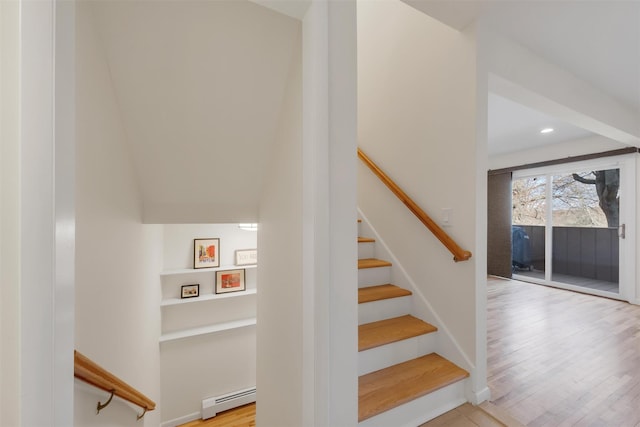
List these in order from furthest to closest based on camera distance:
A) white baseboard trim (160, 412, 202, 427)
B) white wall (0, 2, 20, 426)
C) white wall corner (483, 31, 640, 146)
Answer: white baseboard trim (160, 412, 202, 427) → white wall corner (483, 31, 640, 146) → white wall (0, 2, 20, 426)

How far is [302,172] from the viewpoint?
1.25 m

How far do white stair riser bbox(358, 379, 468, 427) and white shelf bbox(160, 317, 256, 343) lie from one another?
9.19 ft

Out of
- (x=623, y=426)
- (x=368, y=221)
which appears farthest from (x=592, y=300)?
(x=368, y=221)

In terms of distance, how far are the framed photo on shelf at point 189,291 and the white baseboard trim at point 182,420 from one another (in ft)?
4.85

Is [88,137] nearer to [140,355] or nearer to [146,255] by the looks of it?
[146,255]

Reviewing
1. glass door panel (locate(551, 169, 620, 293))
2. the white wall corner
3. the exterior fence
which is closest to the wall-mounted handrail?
the white wall corner

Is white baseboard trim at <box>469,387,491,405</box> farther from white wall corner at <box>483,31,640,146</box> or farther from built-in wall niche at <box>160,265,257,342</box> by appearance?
built-in wall niche at <box>160,265,257,342</box>

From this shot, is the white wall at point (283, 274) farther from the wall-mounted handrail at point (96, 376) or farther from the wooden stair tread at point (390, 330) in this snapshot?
the wall-mounted handrail at point (96, 376)

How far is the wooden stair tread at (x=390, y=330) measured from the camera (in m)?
1.69

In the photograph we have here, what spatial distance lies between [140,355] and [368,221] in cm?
227

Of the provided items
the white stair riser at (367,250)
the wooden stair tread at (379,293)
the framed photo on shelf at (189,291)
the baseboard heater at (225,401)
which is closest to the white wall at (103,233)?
the wooden stair tread at (379,293)

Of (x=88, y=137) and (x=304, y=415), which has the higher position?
(x=88, y=137)

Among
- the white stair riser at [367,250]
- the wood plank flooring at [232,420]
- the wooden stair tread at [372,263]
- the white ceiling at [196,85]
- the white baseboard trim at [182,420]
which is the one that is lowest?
the wood plank flooring at [232,420]

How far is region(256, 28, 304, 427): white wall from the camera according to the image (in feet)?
4.39
